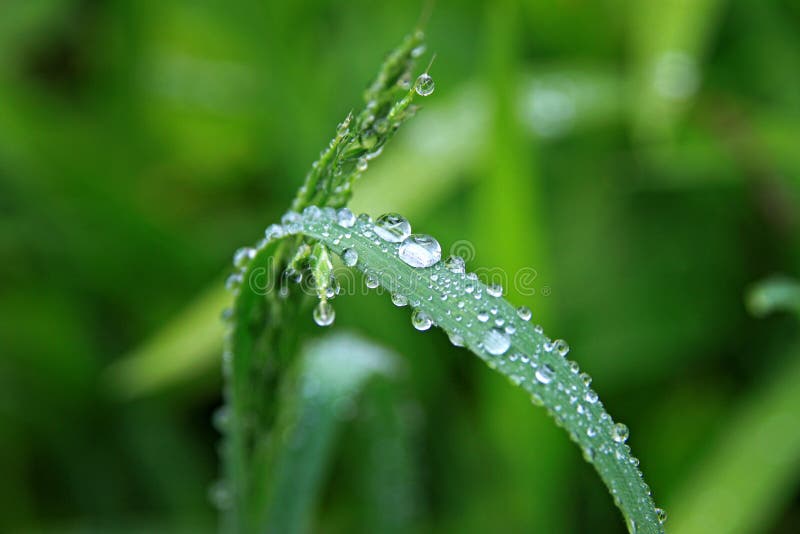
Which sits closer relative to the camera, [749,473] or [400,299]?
[400,299]

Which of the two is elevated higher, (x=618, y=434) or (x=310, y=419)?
(x=310, y=419)

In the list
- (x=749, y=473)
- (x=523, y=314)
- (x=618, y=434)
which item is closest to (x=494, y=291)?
(x=523, y=314)

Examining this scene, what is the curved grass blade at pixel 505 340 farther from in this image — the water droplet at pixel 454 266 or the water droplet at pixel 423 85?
the water droplet at pixel 423 85

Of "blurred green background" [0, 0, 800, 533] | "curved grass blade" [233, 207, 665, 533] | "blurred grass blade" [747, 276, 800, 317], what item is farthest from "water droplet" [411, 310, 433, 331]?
"blurred green background" [0, 0, 800, 533]

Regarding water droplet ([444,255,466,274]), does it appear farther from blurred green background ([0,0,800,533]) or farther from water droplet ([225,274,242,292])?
blurred green background ([0,0,800,533])

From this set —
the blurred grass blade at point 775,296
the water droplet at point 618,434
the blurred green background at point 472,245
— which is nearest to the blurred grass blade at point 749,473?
the blurred green background at point 472,245

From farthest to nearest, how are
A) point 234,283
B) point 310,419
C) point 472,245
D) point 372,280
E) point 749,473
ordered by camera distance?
point 472,245
point 749,473
point 310,419
point 234,283
point 372,280

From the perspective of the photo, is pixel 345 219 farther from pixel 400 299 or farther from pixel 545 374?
pixel 545 374
